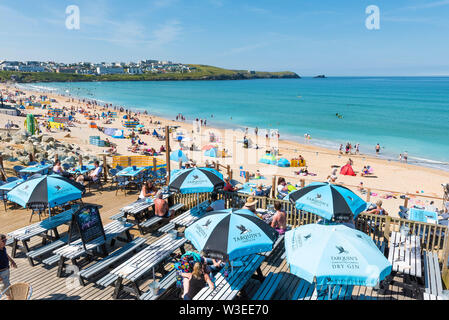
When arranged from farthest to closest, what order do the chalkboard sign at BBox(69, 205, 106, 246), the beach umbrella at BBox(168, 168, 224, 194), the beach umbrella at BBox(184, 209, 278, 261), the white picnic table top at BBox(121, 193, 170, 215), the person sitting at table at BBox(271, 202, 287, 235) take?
the white picnic table top at BBox(121, 193, 170, 215)
the beach umbrella at BBox(168, 168, 224, 194)
the person sitting at table at BBox(271, 202, 287, 235)
the chalkboard sign at BBox(69, 205, 106, 246)
the beach umbrella at BBox(184, 209, 278, 261)

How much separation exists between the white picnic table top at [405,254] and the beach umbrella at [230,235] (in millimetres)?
2582

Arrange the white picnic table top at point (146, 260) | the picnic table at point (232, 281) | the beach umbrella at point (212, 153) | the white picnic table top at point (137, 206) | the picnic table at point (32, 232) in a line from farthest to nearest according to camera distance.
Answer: the beach umbrella at point (212, 153)
the white picnic table top at point (137, 206)
the picnic table at point (32, 232)
the white picnic table top at point (146, 260)
the picnic table at point (232, 281)

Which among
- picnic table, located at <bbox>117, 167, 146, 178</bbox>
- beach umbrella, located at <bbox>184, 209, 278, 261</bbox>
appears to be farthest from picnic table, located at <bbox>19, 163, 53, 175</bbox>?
beach umbrella, located at <bbox>184, 209, 278, 261</bbox>

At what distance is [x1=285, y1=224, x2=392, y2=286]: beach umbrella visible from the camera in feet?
14.5

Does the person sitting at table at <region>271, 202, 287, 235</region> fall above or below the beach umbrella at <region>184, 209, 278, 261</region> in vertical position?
below

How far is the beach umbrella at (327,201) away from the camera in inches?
290

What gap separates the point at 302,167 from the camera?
77.9ft

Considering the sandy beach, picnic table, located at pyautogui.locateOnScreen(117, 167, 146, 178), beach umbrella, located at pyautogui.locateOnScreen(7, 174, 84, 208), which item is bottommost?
the sandy beach

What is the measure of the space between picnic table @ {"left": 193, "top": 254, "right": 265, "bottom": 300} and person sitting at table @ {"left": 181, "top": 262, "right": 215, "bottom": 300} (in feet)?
0.56

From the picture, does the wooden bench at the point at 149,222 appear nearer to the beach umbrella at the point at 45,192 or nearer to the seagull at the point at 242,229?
the beach umbrella at the point at 45,192

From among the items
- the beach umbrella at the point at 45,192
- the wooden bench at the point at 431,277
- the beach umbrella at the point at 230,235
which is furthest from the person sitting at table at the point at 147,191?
the wooden bench at the point at 431,277

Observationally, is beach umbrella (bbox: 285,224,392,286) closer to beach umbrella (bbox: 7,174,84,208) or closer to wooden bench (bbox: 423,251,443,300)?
wooden bench (bbox: 423,251,443,300)

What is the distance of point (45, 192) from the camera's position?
756 centimetres

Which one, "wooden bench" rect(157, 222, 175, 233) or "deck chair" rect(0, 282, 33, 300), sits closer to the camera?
"deck chair" rect(0, 282, 33, 300)
